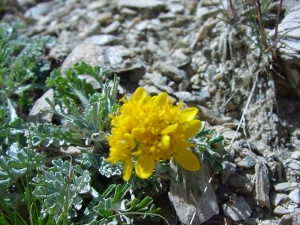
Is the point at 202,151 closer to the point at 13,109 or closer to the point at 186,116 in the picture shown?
the point at 186,116

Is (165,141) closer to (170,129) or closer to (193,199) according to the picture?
(170,129)

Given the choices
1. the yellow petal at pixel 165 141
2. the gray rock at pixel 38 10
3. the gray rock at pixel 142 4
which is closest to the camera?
the yellow petal at pixel 165 141

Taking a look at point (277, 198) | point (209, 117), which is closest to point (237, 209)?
point (277, 198)

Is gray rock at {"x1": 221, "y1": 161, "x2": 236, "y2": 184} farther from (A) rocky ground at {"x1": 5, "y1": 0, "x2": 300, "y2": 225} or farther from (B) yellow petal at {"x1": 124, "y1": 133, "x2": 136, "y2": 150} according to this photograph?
(B) yellow petal at {"x1": 124, "y1": 133, "x2": 136, "y2": 150}

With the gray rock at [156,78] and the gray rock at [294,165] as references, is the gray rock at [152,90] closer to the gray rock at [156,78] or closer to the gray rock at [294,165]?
the gray rock at [156,78]

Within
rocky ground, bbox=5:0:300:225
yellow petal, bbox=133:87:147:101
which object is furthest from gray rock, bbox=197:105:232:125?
yellow petal, bbox=133:87:147:101

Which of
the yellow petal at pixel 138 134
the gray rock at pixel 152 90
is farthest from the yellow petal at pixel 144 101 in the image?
the gray rock at pixel 152 90
